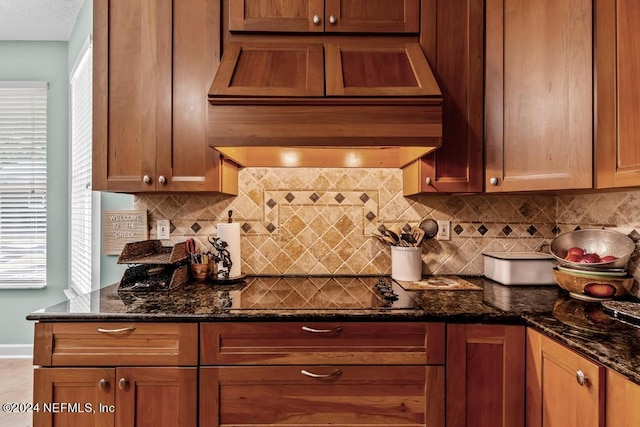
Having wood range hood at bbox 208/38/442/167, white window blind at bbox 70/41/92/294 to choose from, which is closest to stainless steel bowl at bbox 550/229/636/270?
wood range hood at bbox 208/38/442/167

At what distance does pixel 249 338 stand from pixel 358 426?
1.72ft

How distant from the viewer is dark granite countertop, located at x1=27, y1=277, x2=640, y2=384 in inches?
42.7

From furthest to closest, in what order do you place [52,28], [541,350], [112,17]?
[52,28] < [112,17] < [541,350]

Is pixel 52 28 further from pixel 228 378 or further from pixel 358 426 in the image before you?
pixel 358 426

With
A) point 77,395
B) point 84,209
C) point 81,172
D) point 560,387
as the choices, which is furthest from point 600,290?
point 81,172

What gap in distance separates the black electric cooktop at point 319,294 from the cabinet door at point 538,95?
2.31 feet

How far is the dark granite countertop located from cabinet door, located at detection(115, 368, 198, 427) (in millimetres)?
201

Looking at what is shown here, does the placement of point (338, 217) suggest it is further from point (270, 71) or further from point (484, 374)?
point (484, 374)

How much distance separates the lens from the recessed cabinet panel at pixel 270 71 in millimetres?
1451

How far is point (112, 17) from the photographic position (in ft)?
5.63

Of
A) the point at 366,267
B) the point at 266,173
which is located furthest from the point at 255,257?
the point at 366,267

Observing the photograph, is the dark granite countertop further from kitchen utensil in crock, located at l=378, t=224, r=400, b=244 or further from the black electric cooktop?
kitchen utensil in crock, located at l=378, t=224, r=400, b=244

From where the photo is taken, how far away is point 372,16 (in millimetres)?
1699

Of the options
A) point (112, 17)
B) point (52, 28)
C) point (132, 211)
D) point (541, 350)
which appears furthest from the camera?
point (52, 28)
